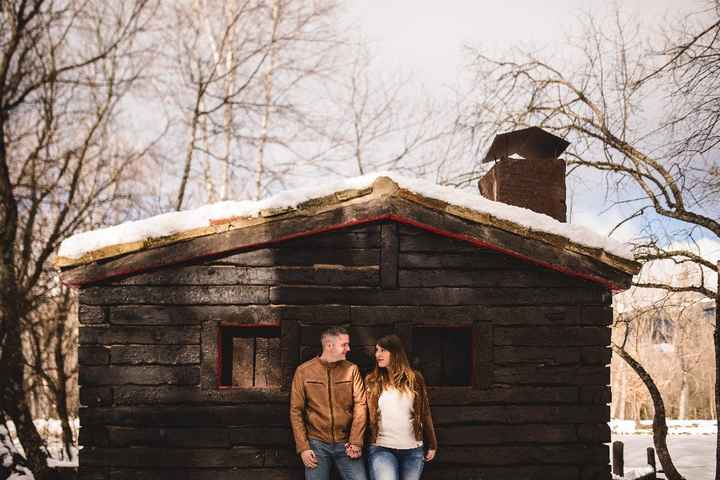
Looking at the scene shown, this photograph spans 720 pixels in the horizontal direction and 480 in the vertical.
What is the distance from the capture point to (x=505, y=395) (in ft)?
21.0

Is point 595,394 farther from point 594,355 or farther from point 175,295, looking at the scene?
point 175,295

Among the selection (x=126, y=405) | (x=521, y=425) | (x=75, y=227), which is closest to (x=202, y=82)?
(x=75, y=227)

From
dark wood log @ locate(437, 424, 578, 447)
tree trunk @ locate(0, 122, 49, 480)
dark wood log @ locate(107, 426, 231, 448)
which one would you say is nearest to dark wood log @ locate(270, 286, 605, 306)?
dark wood log @ locate(437, 424, 578, 447)

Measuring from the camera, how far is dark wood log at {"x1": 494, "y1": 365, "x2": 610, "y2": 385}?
21.1ft

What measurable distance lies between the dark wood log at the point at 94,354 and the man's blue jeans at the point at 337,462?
7.72 ft

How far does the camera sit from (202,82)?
1572 centimetres

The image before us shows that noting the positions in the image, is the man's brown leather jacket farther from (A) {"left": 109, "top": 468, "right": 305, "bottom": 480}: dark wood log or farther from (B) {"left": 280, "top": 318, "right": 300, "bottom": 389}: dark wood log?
(A) {"left": 109, "top": 468, "right": 305, "bottom": 480}: dark wood log

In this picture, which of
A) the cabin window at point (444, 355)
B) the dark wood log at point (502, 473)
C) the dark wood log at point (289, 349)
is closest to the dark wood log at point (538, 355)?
the cabin window at point (444, 355)

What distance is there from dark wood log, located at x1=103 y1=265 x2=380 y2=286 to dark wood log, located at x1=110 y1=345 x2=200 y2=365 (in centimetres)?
65

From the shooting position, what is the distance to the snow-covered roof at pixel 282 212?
6.06 m

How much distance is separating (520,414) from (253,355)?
284cm

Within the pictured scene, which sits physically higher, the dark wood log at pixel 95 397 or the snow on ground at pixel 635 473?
the dark wood log at pixel 95 397

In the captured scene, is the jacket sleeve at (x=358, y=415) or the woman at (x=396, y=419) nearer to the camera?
the woman at (x=396, y=419)

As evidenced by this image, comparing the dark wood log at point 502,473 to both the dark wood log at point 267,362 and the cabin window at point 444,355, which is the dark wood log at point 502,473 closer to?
the cabin window at point 444,355
